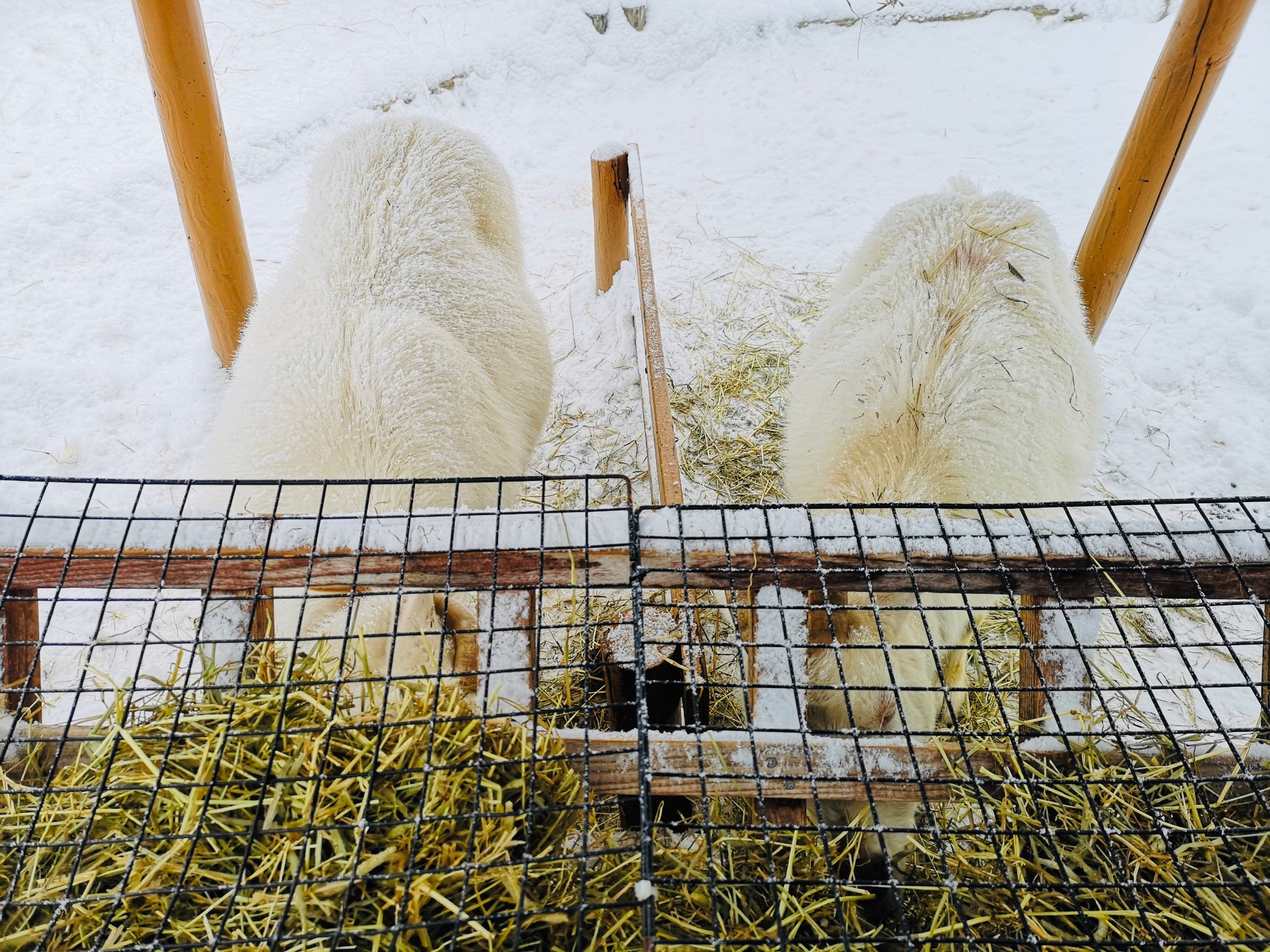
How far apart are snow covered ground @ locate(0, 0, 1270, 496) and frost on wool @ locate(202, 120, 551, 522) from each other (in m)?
1.17

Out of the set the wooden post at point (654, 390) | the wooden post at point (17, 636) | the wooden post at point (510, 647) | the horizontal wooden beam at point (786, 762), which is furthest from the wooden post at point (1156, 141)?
the wooden post at point (17, 636)

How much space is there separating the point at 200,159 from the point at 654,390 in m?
2.70

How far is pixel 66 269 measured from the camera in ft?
16.4

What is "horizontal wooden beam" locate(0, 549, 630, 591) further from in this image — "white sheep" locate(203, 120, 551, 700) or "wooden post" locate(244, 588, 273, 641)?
"white sheep" locate(203, 120, 551, 700)

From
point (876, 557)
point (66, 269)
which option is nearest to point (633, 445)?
point (876, 557)

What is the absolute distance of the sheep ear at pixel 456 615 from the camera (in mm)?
1819

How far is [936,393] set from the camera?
2932 millimetres

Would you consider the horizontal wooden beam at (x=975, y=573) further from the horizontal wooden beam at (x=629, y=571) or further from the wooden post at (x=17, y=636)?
the wooden post at (x=17, y=636)

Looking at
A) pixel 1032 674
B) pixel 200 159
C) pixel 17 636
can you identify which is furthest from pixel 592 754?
pixel 200 159

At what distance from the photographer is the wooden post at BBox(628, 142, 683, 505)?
307 cm

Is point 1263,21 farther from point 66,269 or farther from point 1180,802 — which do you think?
point 66,269

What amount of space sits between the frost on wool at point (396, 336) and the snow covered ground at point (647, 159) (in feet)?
3.82

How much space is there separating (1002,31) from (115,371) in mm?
9082

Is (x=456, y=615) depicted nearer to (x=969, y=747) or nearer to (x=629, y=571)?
(x=629, y=571)
